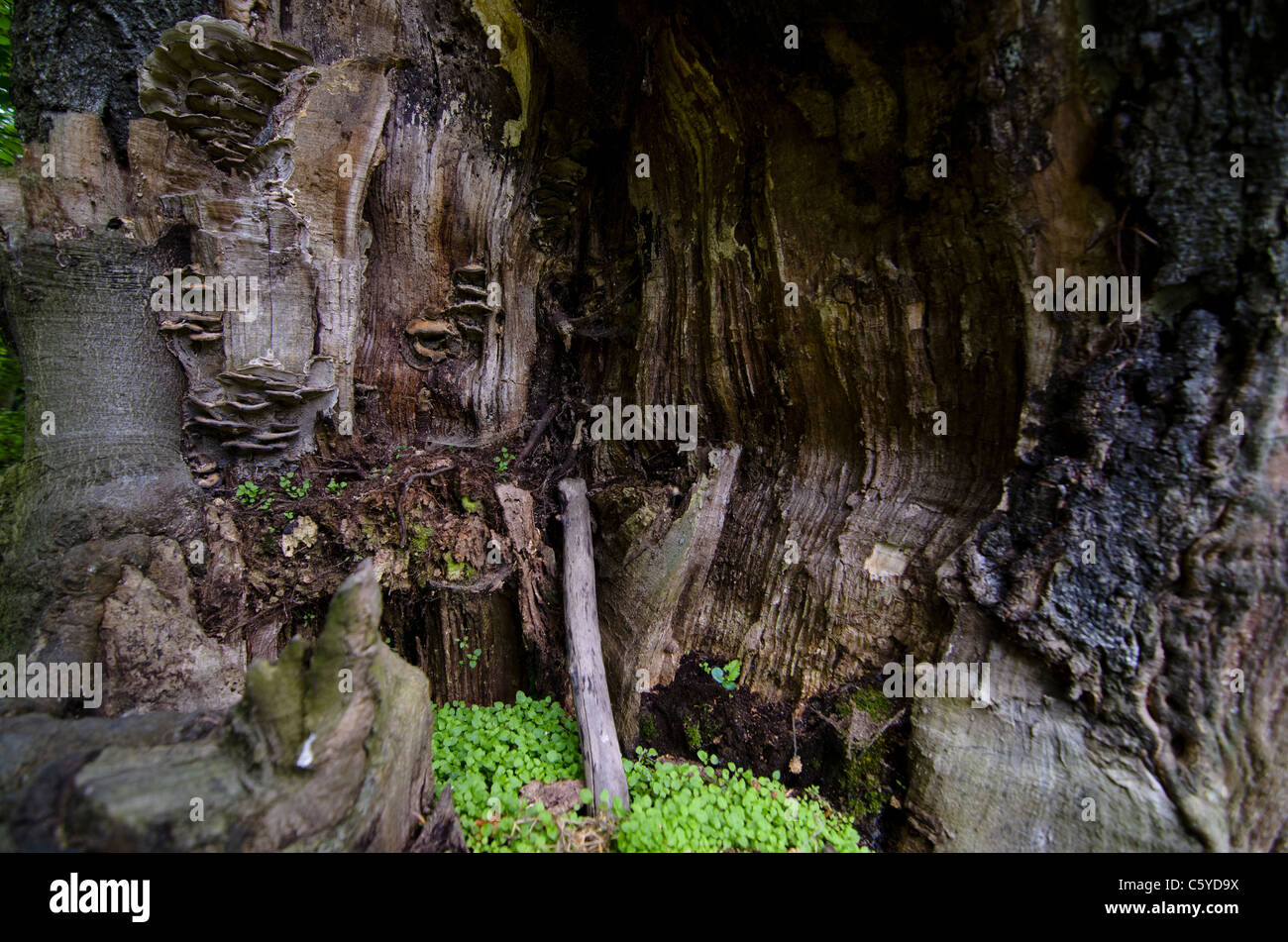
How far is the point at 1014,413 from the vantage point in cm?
268

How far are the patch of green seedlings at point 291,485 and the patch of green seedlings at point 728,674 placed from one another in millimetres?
2747

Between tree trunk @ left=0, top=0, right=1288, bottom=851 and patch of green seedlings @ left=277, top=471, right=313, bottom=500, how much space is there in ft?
0.18

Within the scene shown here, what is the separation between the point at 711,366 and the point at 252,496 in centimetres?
295

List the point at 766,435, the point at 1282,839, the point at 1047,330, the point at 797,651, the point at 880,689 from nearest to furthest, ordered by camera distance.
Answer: the point at 1282,839 < the point at 1047,330 < the point at 880,689 < the point at 797,651 < the point at 766,435

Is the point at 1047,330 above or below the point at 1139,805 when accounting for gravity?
above

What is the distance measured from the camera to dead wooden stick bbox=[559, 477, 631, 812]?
9.57 feet

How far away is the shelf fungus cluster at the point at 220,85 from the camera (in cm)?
298

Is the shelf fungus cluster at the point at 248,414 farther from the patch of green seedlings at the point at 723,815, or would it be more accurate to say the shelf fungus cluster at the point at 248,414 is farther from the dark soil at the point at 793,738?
the patch of green seedlings at the point at 723,815

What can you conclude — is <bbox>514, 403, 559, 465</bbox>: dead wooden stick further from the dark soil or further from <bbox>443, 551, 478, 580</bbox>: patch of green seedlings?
the dark soil

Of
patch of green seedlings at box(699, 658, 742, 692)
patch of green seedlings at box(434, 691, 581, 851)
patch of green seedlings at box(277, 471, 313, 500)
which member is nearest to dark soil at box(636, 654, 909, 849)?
patch of green seedlings at box(699, 658, 742, 692)

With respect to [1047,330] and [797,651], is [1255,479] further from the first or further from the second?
[797,651]

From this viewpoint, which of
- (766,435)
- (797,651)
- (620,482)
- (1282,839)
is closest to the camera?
(1282,839)

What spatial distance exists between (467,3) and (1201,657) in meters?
5.34
